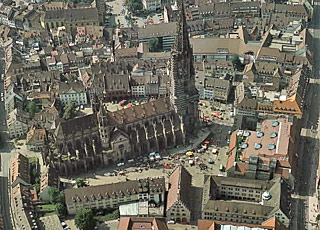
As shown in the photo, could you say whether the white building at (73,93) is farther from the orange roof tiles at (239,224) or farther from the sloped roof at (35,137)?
the orange roof tiles at (239,224)

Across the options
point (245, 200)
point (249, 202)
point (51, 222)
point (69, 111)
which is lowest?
point (51, 222)

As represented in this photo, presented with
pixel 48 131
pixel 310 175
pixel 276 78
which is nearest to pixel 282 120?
pixel 310 175

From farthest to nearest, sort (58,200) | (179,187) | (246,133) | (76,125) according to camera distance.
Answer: (246,133)
(76,125)
(58,200)
(179,187)

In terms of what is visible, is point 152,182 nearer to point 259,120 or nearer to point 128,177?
point 128,177

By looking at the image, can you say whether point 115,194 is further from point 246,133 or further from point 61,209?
point 246,133

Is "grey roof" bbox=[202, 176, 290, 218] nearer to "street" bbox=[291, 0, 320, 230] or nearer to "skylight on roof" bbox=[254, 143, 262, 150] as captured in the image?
"street" bbox=[291, 0, 320, 230]

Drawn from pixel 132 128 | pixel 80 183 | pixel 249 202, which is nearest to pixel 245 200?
pixel 249 202

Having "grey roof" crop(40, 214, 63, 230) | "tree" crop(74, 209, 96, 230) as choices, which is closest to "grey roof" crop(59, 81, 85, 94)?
"grey roof" crop(40, 214, 63, 230)
